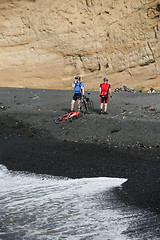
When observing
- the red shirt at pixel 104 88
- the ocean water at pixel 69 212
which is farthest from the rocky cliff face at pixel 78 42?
the ocean water at pixel 69 212

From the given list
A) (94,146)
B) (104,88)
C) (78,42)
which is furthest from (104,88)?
(78,42)

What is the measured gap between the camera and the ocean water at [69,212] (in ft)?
15.4

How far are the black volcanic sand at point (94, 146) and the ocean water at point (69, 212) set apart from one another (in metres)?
0.41

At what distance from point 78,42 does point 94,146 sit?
74.9 ft

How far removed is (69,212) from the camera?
547 centimetres

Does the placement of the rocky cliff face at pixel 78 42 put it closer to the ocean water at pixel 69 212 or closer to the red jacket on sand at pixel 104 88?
the red jacket on sand at pixel 104 88

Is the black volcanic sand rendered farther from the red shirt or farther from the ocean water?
the red shirt

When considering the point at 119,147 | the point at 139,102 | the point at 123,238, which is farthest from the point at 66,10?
the point at 123,238

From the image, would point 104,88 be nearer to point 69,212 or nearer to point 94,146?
point 94,146

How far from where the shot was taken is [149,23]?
2930cm

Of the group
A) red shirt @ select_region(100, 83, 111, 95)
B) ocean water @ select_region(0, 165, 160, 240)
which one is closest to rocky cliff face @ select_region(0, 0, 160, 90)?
red shirt @ select_region(100, 83, 111, 95)

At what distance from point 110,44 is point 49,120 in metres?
19.1

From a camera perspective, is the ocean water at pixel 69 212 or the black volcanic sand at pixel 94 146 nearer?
the ocean water at pixel 69 212

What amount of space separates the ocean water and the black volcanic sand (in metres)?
0.41
